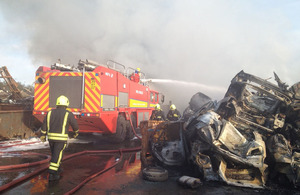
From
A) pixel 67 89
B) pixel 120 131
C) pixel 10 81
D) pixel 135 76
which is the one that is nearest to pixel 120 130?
pixel 120 131

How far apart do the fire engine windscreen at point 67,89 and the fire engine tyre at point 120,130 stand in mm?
1566

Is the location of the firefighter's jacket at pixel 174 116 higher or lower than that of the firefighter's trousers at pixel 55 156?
higher

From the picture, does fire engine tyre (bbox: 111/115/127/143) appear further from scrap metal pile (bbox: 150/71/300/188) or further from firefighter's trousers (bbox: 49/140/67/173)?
firefighter's trousers (bbox: 49/140/67/173)

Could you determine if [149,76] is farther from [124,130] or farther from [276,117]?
[276,117]

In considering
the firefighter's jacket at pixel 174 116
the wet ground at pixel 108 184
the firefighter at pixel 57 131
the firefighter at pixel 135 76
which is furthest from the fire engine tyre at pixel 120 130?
the firefighter at pixel 57 131

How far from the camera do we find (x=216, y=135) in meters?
3.83

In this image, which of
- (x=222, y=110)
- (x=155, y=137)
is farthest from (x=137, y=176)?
(x=222, y=110)

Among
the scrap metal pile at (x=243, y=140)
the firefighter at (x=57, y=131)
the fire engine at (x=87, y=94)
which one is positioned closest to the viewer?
the scrap metal pile at (x=243, y=140)

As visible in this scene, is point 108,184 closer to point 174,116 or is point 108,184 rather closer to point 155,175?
point 155,175

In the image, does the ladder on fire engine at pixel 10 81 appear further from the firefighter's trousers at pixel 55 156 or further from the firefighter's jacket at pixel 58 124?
the firefighter's trousers at pixel 55 156

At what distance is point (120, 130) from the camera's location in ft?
23.5

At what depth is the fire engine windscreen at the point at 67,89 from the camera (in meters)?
6.23

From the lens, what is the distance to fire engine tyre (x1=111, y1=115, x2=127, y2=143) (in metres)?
7.16

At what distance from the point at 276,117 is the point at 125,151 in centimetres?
386
